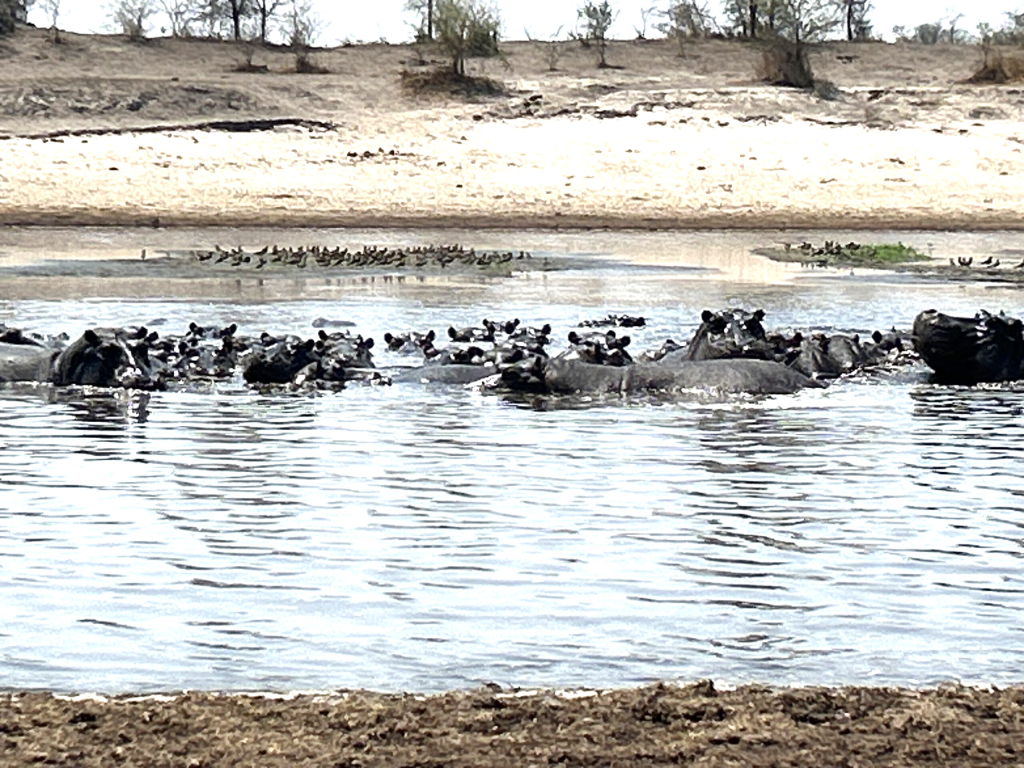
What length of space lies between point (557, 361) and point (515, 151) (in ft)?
86.6

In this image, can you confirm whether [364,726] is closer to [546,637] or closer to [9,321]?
[546,637]

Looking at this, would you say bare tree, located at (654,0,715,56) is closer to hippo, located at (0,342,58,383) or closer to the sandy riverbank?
the sandy riverbank

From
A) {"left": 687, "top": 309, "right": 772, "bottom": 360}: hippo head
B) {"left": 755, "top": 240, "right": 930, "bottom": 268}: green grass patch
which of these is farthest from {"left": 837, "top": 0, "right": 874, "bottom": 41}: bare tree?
{"left": 687, "top": 309, "right": 772, "bottom": 360}: hippo head

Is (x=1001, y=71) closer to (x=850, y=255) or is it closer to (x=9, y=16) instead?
(x=850, y=255)

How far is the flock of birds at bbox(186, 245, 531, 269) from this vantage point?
2669 cm

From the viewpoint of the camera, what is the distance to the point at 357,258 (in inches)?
1064

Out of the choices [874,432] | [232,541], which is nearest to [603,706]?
[232,541]

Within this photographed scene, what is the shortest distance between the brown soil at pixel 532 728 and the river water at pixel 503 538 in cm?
34

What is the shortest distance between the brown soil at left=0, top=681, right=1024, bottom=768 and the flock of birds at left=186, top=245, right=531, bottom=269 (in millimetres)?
21425

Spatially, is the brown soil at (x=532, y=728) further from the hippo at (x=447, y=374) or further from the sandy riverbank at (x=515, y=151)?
the sandy riverbank at (x=515, y=151)

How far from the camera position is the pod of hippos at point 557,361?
12.9m

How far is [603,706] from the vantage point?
5059 mm

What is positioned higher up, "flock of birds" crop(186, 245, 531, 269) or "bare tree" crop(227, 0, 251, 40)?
"bare tree" crop(227, 0, 251, 40)

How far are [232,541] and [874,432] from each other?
4.57m
